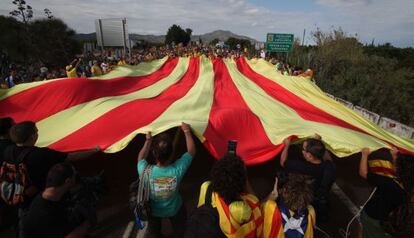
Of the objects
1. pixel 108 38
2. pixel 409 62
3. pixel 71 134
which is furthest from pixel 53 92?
pixel 409 62

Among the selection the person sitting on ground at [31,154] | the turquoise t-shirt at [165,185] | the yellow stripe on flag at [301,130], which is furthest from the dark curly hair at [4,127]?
the yellow stripe on flag at [301,130]

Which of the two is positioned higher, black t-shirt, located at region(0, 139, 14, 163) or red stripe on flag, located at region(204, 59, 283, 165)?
black t-shirt, located at region(0, 139, 14, 163)

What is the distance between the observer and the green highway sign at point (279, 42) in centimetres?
1748

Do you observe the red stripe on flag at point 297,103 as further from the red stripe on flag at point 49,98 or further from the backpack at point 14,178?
the backpack at point 14,178

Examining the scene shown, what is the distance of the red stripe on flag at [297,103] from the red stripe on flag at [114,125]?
213 centimetres

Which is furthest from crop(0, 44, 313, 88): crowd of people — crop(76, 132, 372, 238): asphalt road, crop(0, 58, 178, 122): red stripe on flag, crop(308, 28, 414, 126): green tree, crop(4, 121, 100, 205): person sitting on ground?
crop(4, 121, 100, 205): person sitting on ground

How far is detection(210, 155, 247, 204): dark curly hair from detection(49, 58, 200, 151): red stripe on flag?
188cm

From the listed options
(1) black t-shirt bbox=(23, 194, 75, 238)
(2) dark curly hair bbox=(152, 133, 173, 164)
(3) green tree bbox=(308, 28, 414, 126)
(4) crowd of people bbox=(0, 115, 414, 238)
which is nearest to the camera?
(4) crowd of people bbox=(0, 115, 414, 238)

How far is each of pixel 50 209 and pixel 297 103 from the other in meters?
4.45

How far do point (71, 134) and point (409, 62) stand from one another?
2631 cm

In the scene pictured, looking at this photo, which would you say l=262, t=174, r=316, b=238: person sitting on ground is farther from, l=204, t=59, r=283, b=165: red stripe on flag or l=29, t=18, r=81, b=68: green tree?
l=29, t=18, r=81, b=68: green tree

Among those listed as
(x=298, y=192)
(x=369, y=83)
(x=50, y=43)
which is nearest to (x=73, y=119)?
(x=298, y=192)

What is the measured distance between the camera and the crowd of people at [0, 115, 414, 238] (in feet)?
5.60

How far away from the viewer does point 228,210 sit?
5.50 ft
